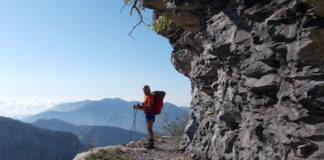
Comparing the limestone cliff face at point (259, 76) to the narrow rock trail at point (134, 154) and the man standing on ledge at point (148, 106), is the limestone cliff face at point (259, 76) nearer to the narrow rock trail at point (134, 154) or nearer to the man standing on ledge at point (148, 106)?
the narrow rock trail at point (134, 154)

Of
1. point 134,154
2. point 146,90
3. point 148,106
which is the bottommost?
point 134,154

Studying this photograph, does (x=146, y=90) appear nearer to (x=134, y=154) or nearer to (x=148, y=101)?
(x=148, y=101)

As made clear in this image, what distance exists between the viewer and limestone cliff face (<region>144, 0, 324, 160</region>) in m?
7.57

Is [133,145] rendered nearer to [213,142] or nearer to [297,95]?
[213,142]

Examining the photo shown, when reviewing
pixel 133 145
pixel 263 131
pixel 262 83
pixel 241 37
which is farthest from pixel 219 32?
pixel 133 145

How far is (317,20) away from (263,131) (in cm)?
377

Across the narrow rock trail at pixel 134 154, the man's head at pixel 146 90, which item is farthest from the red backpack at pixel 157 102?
the narrow rock trail at pixel 134 154

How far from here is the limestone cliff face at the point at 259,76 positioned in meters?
7.57

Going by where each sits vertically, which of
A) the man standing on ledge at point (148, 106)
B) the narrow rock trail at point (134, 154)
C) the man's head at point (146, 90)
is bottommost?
the narrow rock trail at point (134, 154)

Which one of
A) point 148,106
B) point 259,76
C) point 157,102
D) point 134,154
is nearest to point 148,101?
point 148,106

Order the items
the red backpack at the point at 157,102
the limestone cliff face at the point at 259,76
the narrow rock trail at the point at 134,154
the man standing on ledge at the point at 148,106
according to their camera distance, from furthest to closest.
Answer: the red backpack at the point at 157,102
the man standing on ledge at the point at 148,106
the narrow rock trail at the point at 134,154
the limestone cliff face at the point at 259,76

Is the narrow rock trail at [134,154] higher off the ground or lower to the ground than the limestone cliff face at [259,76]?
lower

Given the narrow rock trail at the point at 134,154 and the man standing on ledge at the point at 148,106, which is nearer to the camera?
the narrow rock trail at the point at 134,154

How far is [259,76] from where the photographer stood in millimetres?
9805
